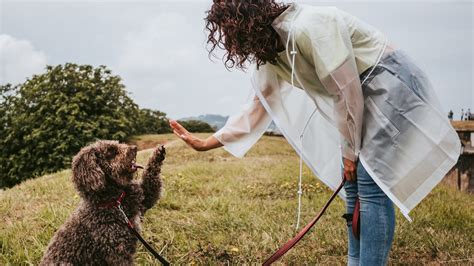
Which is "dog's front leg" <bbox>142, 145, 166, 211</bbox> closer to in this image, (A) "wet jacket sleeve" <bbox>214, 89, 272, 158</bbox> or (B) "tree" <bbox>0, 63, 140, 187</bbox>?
(A) "wet jacket sleeve" <bbox>214, 89, 272, 158</bbox>

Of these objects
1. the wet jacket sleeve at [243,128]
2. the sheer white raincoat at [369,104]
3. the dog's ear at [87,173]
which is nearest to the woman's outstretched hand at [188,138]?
the wet jacket sleeve at [243,128]

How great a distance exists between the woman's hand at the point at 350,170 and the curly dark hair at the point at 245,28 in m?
0.80

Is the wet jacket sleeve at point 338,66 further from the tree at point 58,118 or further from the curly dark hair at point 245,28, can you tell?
the tree at point 58,118

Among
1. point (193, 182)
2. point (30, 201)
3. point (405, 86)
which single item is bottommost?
point (193, 182)

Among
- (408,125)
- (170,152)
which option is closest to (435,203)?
(408,125)

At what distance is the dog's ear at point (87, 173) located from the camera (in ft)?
10.6

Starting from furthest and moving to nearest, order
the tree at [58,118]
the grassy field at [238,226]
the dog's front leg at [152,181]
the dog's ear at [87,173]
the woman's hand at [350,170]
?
1. the tree at [58,118]
2. the grassy field at [238,226]
3. the dog's front leg at [152,181]
4. the dog's ear at [87,173]
5. the woman's hand at [350,170]

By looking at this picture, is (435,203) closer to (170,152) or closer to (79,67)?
(170,152)

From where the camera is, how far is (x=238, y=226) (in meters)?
4.78

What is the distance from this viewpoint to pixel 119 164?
3.36 metres

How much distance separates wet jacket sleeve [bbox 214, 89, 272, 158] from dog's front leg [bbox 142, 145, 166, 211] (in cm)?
53

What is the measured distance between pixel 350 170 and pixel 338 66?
697mm

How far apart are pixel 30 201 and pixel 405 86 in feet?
16.5

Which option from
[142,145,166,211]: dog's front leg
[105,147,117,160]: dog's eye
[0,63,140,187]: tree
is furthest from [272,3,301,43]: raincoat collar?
[0,63,140,187]: tree
